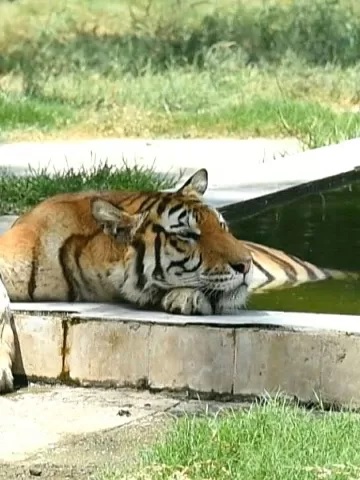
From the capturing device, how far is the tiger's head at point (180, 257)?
5168 mm

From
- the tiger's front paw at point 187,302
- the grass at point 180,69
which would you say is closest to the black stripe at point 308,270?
the tiger's front paw at point 187,302

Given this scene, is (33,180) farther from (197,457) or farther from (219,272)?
(197,457)

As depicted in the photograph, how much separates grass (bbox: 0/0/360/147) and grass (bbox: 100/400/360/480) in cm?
788

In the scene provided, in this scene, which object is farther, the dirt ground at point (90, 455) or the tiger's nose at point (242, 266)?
the tiger's nose at point (242, 266)

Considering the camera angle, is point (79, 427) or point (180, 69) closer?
point (79, 427)

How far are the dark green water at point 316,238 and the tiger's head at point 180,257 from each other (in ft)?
2.59

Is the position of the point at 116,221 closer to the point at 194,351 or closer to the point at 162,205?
the point at 162,205

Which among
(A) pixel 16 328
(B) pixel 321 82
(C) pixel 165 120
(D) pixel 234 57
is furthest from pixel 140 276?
(D) pixel 234 57

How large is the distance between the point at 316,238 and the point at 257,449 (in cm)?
346

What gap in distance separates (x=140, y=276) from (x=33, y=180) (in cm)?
390

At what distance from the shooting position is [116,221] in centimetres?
529

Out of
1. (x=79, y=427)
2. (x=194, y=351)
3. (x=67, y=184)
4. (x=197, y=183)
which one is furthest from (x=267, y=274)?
(x=67, y=184)

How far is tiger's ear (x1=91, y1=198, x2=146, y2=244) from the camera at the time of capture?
5.26 metres

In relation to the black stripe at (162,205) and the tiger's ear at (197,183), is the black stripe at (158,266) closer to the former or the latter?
the black stripe at (162,205)
